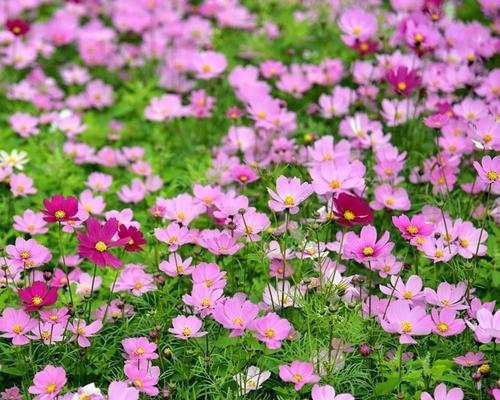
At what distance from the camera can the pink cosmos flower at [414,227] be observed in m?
1.98

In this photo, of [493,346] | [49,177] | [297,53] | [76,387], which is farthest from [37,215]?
[297,53]

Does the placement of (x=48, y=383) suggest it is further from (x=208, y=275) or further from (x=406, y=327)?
(x=406, y=327)

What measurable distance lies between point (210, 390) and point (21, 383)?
1.75 feet

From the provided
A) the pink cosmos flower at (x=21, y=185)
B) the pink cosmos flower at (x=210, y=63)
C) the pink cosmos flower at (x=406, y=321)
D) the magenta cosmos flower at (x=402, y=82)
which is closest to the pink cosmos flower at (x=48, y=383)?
the pink cosmos flower at (x=406, y=321)

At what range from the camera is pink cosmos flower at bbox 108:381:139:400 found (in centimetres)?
168

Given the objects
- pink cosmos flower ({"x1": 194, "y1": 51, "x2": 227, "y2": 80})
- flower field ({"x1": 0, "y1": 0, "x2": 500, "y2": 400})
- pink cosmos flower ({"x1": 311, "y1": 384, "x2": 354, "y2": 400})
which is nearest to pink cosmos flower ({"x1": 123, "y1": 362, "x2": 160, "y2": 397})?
flower field ({"x1": 0, "y1": 0, "x2": 500, "y2": 400})

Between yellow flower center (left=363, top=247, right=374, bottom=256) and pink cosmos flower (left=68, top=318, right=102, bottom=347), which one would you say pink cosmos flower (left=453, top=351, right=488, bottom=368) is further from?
pink cosmos flower (left=68, top=318, right=102, bottom=347)

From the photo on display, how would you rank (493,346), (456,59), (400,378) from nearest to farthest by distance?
1. (400,378)
2. (493,346)
3. (456,59)

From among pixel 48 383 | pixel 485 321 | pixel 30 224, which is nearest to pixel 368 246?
pixel 485 321

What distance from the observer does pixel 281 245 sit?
2.04 m

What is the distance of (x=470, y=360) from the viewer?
1.83 meters

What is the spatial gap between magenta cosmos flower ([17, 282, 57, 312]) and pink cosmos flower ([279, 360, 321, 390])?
0.61 metres

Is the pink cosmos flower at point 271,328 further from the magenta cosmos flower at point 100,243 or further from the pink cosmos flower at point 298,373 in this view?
the magenta cosmos flower at point 100,243

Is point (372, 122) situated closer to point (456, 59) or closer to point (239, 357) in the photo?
point (456, 59)
